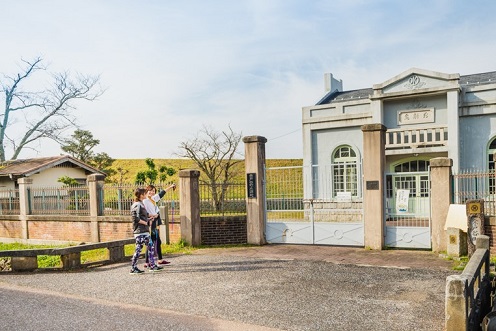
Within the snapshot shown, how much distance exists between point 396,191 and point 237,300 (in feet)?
21.0

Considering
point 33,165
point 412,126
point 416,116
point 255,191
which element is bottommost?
point 255,191

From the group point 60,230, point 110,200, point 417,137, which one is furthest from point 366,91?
point 60,230

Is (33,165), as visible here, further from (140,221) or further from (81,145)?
(140,221)

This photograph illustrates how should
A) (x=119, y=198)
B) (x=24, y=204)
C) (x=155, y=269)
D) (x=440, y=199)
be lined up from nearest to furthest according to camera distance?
(x=155, y=269)
(x=440, y=199)
(x=119, y=198)
(x=24, y=204)

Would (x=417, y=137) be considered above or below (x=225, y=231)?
above

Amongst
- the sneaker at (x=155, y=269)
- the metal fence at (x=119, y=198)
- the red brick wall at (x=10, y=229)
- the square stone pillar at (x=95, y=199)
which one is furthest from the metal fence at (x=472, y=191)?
the red brick wall at (x=10, y=229)

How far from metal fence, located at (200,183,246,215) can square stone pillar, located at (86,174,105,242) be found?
5.23 metres

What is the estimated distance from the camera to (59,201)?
693 inches

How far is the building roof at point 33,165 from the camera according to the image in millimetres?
25188

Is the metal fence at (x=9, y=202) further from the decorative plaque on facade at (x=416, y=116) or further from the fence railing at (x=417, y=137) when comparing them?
the decorative plaque on facade at (x=416, y=116)

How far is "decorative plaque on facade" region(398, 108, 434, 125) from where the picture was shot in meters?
17.5

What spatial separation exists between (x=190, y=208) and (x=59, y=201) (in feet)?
27.2

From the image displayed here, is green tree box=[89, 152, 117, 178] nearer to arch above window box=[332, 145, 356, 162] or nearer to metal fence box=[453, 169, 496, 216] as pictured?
arch above window box=[332, 145, 356, 162]

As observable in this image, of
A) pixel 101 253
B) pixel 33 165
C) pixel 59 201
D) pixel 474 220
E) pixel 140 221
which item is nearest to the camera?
pixel 140 221
